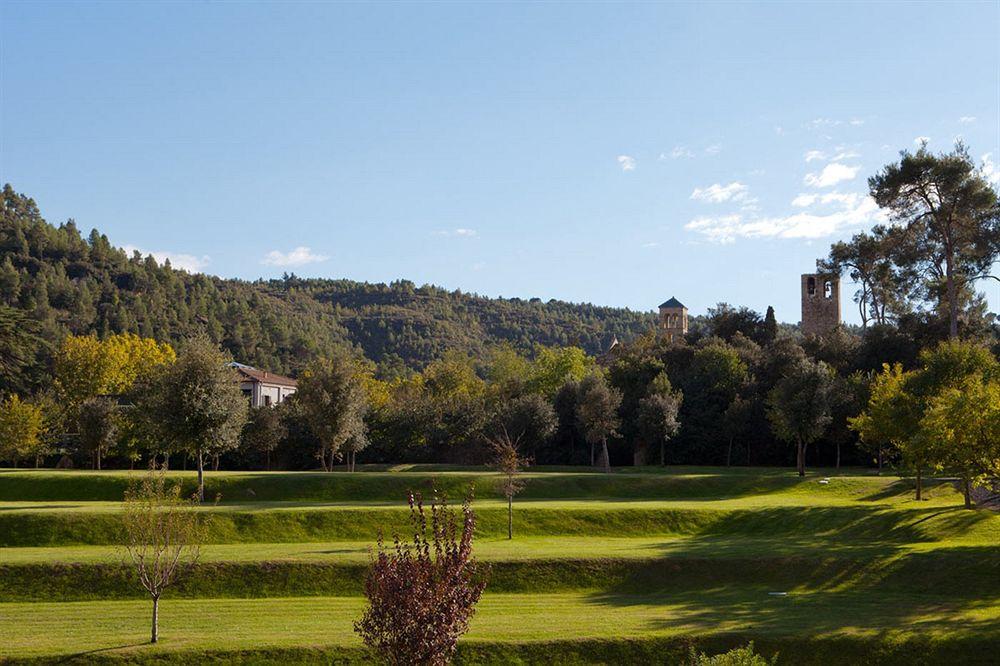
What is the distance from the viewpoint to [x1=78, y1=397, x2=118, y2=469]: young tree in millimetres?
61750

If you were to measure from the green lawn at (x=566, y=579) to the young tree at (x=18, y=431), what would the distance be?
18525 millimetres

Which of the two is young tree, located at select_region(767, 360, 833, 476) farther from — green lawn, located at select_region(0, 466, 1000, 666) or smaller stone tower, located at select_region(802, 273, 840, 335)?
smaller stone tower, located at select_region(802, 273, 840, 335)

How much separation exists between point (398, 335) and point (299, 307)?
99.6 ft

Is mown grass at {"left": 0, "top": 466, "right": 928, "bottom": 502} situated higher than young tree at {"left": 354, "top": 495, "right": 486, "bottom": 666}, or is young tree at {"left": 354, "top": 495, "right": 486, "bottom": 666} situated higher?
young tree at {"left": 354, "top": 495, "right": 486, "bottom": 666}

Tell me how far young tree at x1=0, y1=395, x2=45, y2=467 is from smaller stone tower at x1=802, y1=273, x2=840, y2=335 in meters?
69.6

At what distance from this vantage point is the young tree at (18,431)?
201 feet

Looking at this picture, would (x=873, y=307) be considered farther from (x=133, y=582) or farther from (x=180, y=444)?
(x=133, y=582)

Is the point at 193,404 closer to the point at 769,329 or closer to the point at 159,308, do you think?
the point at 769,329

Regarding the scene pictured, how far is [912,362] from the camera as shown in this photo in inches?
2653

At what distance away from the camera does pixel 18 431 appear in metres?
61.6

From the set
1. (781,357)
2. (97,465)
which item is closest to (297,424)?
(97,465)

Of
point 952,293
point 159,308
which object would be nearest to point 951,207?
point 952,293

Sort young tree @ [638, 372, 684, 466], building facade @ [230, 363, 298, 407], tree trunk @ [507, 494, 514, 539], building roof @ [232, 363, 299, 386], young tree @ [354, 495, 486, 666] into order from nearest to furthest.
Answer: young tree @ [354, 495, 486, 666], tree trunk @ [507, 494, 514, 539], young tree @ [638, 372, 684, 466], building facade @ [230, 363, 298, 407], building roof @ [232, 363, 299, 386]

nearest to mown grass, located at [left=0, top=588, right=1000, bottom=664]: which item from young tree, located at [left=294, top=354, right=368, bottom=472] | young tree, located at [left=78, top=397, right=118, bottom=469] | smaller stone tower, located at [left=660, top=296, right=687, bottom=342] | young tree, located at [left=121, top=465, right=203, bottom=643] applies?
young tree, located at [left=121, top=465, right=203, bottom=643]
